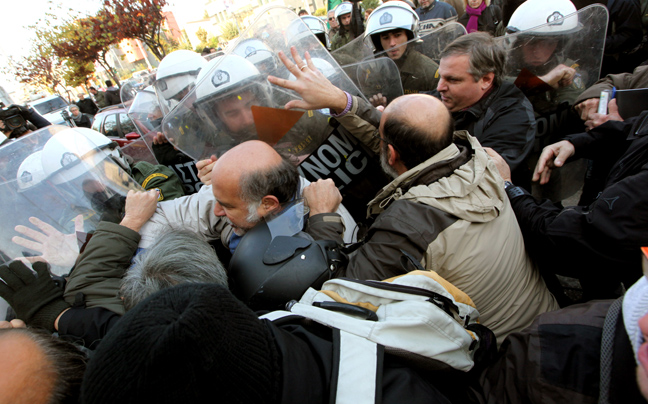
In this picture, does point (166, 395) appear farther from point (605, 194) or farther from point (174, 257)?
point (605, 194)

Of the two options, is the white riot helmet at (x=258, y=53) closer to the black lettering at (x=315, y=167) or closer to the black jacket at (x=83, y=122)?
the black lettering at (x=315, y=167)

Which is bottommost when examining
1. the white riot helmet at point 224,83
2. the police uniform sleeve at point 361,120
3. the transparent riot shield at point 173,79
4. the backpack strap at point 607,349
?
the backpack strap at point 607,349

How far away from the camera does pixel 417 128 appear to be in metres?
1.53

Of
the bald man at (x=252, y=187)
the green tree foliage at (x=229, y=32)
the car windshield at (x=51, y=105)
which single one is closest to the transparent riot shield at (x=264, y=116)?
the bald man at (x=252, y=187)

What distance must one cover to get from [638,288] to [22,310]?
2139 millimetres

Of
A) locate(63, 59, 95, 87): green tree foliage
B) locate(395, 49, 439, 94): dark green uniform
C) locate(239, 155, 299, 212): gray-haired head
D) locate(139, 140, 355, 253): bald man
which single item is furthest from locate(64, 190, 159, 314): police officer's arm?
locate(63, 59, 95, 87): green tree foliage

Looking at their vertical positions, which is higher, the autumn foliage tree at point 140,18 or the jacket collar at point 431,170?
the autumn foliage tree at point 140,18

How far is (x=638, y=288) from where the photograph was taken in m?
0.65

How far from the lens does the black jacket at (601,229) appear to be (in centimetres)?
111

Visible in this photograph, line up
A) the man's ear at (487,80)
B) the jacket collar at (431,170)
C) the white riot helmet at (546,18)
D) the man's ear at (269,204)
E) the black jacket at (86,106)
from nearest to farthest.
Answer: the jacket collar at (431,170)
the man's ear at (269,204)
the man's ear at (487,80)
the white riot helmet at (546,18)
the black jacket at (86,106)

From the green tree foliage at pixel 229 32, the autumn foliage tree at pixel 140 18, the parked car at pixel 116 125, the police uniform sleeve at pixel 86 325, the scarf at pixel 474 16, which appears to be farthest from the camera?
the green tree foliage at pixel 229 32

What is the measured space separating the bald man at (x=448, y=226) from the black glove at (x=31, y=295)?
136 cm

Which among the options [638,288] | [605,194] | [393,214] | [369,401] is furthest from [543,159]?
[369,401]

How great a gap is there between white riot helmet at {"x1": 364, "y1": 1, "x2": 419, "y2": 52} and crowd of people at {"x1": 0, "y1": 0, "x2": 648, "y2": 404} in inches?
38.0
